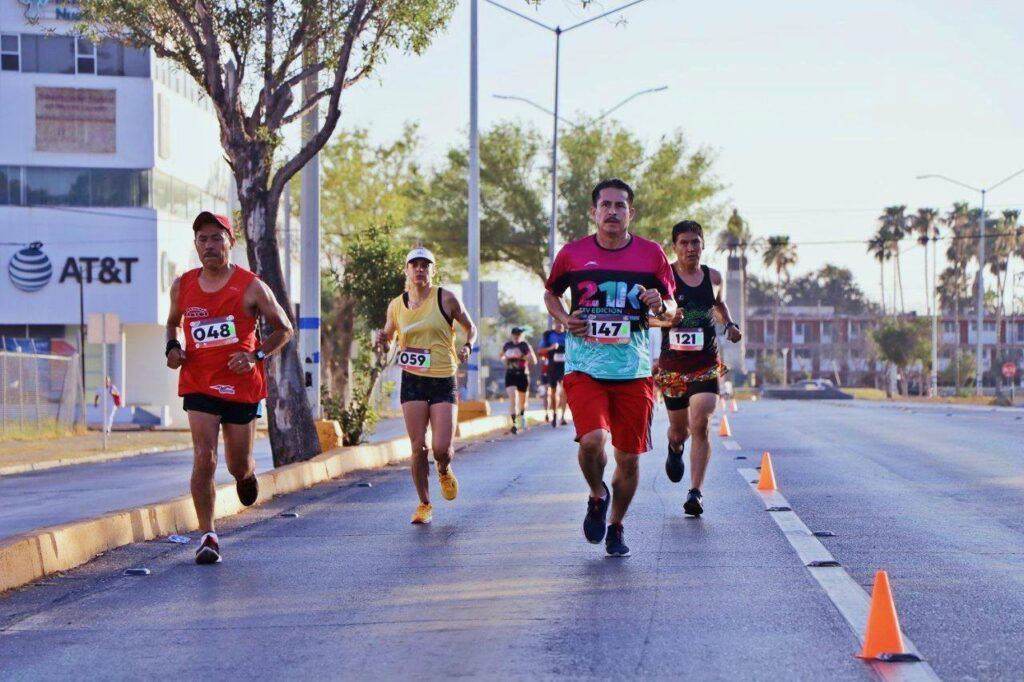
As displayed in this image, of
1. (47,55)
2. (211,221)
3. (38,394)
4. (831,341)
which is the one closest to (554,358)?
(38,394)

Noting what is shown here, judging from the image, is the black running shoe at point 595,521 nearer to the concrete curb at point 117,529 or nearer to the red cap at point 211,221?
the red cap at point 211,221

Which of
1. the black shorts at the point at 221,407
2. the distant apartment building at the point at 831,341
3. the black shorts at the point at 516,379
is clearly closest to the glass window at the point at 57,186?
the black shorts at the point at 516,379

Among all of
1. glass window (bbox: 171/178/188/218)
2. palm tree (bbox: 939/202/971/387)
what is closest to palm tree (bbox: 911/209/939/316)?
palm tree (bbox: 939/202/971/387)

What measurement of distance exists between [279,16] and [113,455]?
13.8 meters

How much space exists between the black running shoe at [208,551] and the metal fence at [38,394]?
81.7 ft

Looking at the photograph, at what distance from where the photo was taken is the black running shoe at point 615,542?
360 inches

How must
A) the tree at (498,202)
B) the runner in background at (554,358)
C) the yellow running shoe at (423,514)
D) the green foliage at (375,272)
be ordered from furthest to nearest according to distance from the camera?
the tree at (498,202)
the green foliage at (375,272)
the runner in background at (554,358)
the yellow running shoe at (423,514)

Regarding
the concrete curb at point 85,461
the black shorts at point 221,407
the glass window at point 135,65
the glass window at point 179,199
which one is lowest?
the concrete curb at point 85,461

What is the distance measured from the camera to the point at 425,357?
38.2ft

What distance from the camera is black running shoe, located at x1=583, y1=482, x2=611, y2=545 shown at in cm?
918

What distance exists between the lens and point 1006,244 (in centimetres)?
10581

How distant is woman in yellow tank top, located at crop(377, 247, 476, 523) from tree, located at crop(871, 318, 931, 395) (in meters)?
98.1

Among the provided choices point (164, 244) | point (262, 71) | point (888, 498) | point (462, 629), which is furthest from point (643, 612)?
point (164, 244)

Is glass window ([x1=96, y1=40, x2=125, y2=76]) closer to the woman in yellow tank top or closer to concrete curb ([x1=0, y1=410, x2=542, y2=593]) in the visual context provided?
concrete curb ([x1=0, y1=410, x2=542, y2=593])
